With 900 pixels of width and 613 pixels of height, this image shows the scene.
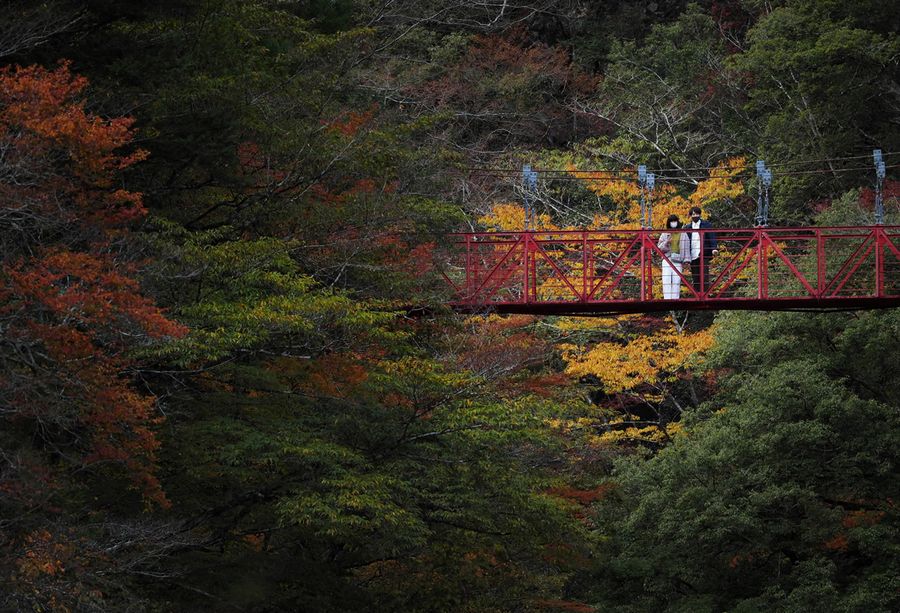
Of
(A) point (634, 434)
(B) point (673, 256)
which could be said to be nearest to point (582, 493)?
(A) point (634, 434)

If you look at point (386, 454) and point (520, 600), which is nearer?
point (386, 454)

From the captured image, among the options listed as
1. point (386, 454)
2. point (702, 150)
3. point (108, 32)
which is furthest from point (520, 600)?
point (702, 150)

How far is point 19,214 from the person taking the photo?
Result: 9.53 metres

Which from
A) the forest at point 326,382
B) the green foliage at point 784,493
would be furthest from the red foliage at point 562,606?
the green foliage at point 784,493

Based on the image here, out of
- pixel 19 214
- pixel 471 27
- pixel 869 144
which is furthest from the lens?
pixel 471 27

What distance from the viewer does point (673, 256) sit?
1407 centimetres

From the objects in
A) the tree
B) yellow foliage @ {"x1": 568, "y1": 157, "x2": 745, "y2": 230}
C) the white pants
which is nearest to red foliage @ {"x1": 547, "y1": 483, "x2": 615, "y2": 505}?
the white pants

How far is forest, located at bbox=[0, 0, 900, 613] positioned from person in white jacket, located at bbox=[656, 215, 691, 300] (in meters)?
1.58

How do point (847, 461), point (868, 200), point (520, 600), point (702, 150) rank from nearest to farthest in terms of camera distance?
point (520, 600)
point (847, 461)
point (868, 200)
point (702, 150)

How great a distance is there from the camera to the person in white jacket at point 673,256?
13836 millimetres

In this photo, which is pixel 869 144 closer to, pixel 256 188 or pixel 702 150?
pixel 702 150

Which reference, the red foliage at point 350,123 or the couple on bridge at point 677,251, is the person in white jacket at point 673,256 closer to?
the couple on bridge at point 677,251

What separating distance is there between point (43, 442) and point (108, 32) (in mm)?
3949

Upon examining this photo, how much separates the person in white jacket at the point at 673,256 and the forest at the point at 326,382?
5.20 feet
